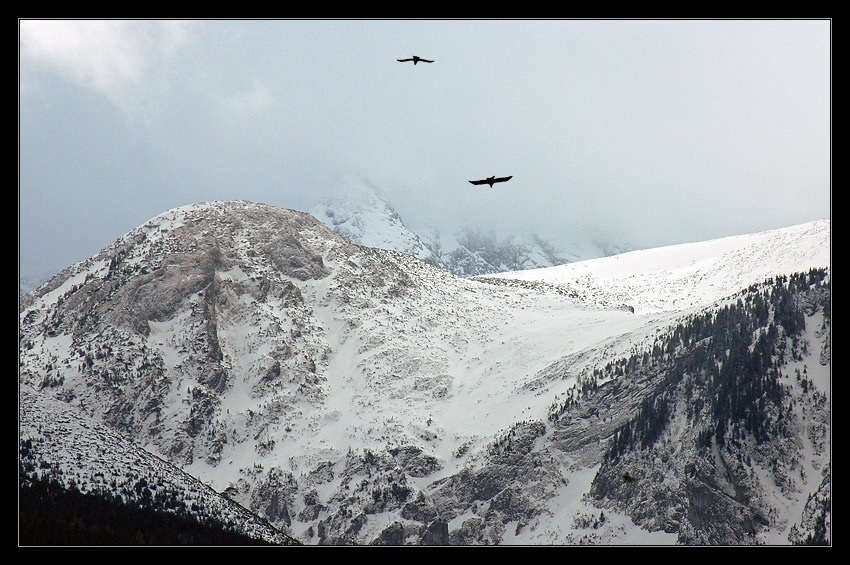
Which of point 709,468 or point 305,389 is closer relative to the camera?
point 709,468

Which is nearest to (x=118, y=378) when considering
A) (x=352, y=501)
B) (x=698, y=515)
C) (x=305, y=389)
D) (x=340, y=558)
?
(x=305, y=389)

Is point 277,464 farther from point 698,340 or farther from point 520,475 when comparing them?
point 698,340

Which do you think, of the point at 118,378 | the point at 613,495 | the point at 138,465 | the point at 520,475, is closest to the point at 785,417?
the point at 613,495

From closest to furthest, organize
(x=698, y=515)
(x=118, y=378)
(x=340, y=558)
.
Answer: (x=340, y=558), (x=698, y=515), (x=118, y=378)

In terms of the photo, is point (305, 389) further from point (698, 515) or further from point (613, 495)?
point (698, 515)

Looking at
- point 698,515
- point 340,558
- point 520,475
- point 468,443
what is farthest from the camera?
point 468,443

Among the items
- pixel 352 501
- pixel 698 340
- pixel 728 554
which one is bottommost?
pixel 352 501

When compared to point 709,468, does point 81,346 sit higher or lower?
higher
